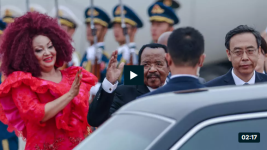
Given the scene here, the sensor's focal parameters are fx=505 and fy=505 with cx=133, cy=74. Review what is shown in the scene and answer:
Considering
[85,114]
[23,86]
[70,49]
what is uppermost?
[70,49]

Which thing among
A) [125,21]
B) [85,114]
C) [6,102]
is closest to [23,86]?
[6,102]

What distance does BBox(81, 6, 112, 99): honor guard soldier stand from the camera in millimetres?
7613

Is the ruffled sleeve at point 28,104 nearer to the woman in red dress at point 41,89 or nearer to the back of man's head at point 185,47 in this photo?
the woman in red dress at point 41,89

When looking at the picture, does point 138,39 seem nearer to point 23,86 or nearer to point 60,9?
point 60,9

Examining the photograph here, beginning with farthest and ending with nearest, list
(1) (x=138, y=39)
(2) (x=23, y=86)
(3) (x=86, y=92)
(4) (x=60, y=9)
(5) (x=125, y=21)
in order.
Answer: (1) (x=138, y=39)
(4) (x=60, y=9)
(5) (x=125, y=21)
(3) (x=86, y=92)
(2) (x=23, y=86)

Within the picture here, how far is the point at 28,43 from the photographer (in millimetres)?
3816

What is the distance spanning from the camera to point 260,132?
6.54 ft

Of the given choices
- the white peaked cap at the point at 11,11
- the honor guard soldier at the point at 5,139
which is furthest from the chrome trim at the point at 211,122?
the white peaked cap at the point at 11,11

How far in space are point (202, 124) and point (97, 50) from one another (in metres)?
5.85

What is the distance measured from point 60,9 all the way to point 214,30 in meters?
2.65

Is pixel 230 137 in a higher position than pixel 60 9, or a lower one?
lower

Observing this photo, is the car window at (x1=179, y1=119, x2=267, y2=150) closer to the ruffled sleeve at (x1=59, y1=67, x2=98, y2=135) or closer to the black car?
the black car
